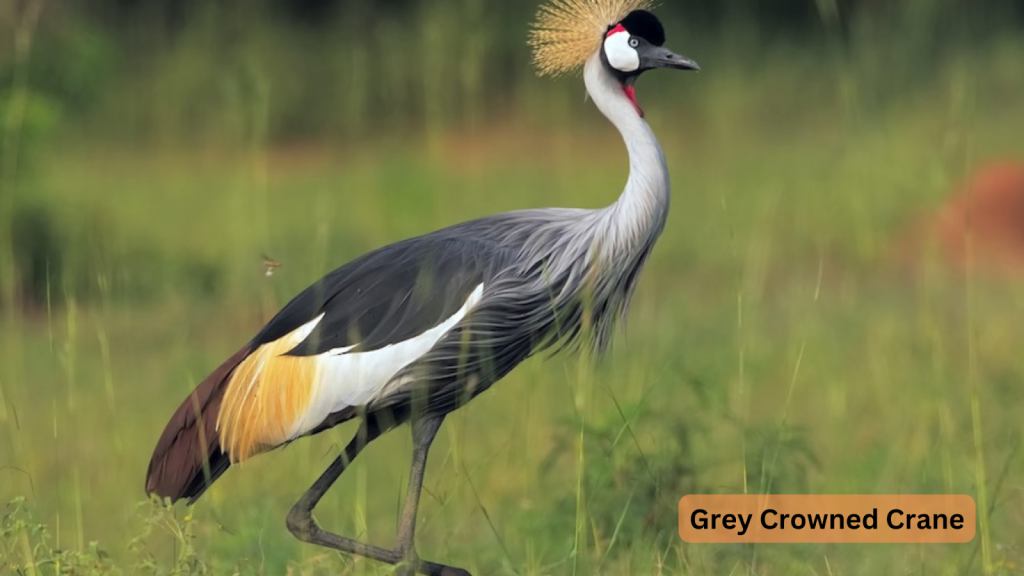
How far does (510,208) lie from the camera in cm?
820

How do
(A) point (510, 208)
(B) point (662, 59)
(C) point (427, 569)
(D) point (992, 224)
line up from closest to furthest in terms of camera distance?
(C) point (427, 569) < (B) point (662, 59) < (D) point (992, 224) < (A) point (510, 208)

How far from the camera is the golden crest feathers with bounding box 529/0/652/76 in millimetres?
3535

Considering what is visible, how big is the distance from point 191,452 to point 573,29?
1100 mm

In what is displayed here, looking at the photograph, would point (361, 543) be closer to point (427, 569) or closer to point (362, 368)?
point (427, 569)

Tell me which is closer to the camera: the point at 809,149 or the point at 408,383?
the point at 408,383

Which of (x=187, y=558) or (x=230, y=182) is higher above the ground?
(x=230, y=182)

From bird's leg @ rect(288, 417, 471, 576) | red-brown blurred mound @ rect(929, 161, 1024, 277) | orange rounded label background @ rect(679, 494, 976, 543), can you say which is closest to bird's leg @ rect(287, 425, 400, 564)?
bird's leg @ rect(288, 417, 471, 576)

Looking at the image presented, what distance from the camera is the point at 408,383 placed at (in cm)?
318

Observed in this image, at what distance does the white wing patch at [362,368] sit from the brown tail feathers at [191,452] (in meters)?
0.17

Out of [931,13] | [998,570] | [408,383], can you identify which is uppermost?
[931,13]

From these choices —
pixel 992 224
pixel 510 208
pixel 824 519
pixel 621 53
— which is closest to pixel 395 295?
pixel 621 53

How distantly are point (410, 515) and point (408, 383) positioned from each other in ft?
0.74

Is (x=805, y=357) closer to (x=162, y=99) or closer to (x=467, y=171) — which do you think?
(x=467, y=171)

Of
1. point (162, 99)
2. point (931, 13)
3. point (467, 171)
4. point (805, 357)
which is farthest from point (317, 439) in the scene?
point (162, 99)
